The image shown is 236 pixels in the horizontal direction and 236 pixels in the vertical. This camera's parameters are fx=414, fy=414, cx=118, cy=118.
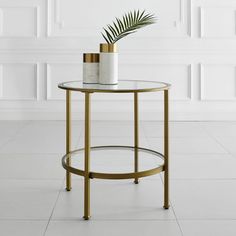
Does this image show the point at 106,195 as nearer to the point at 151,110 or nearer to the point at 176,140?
the point at 176,140

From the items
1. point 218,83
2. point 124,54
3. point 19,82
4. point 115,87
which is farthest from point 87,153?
point 218,83

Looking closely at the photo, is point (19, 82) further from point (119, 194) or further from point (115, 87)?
point (115, 87)

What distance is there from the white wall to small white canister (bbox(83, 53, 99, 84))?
2558 mm

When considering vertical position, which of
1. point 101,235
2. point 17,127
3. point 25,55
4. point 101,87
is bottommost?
point 101,235

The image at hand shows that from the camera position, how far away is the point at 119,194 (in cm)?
214

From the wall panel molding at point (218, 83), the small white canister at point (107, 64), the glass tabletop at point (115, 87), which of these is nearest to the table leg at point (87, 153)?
the glass tabletop at point (115, 87)

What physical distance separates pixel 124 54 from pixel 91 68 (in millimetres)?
2578

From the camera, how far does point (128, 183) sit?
2330mm

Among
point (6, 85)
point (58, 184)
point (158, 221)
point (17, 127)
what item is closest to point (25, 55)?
point (6, 85)

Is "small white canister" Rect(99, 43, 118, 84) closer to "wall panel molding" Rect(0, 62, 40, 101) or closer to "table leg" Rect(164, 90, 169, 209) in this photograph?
"table leg" Rect(164, 90, 169, 209)

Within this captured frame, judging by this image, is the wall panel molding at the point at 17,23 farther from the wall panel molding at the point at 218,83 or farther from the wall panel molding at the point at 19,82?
the wall panel molding at the point at 218,83

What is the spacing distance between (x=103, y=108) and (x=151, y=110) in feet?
1.72

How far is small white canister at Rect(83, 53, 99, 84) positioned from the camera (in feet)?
6.39

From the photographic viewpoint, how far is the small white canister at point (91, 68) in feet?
6.39
